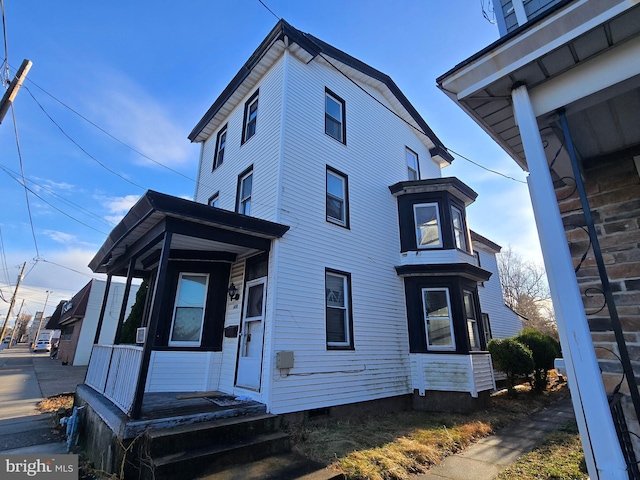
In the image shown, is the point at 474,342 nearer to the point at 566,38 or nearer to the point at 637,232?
the point at 637,232

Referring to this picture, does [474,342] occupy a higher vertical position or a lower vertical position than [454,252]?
lower

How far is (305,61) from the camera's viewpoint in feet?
28.0

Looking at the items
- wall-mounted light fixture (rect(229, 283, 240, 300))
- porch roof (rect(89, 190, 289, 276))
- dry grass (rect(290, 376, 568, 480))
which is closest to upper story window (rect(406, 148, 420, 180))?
porch roof (rect(89, 190, 289, 276))

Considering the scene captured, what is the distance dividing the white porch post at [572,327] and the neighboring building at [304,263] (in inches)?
182

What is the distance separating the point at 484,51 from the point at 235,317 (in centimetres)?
647

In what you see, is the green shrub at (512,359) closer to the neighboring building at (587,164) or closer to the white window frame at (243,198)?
the neighboring building at (587,164)

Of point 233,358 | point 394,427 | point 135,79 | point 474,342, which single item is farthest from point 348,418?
point 135,79

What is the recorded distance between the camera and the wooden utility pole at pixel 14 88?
23.2ft

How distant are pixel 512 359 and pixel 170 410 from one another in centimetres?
871

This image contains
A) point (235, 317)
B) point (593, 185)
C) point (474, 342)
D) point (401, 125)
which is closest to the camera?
point (593, 185)

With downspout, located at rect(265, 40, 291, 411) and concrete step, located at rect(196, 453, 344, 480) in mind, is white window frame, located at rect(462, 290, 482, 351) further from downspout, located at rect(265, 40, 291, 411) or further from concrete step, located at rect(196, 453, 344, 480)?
concrete step, located at rect(196, 453, 344, 480)

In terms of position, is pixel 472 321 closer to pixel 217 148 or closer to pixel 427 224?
pixel 427 224

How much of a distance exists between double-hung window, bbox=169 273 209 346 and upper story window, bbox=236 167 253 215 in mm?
1969

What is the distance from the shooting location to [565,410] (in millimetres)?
7801
